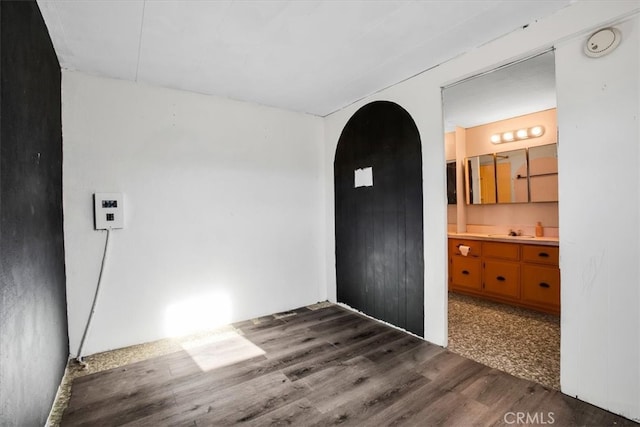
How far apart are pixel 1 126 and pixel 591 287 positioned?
3259 millimetres

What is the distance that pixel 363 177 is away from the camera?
348 centimetres

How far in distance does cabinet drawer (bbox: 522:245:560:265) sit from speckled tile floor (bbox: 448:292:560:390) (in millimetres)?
630

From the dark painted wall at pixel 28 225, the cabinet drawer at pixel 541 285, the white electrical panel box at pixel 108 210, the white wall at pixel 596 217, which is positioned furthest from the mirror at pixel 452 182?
the dark painted wall at pixel 28 225

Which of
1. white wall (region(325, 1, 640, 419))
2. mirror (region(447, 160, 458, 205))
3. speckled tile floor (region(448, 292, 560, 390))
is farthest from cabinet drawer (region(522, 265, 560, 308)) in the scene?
white wall (region(325, 1, 640, 419))

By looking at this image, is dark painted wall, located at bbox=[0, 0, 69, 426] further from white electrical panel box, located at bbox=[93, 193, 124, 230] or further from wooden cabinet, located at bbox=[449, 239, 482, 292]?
wooden cabinet, located at bbox=[449, 239, 482, 292]

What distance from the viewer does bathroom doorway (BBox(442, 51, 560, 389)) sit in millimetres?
2727

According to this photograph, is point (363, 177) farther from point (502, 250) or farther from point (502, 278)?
point (502, 278)

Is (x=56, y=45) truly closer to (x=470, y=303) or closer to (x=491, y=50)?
(x=491, y=50)

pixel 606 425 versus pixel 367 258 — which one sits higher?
pixel 367 258

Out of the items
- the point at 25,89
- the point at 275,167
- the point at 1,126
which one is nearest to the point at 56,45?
the point at 25,89

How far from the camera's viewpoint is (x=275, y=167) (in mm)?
3666

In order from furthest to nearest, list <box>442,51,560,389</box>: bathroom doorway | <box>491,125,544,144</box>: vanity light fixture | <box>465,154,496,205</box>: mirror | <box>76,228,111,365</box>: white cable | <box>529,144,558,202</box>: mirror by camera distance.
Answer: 1. <box>465,154,496,205</box>: mirror
2. <box>491,125,544,144</box>: vanity light fixture
3. <box>529,144,558,202</box>: mirror
4. <box>442,51,560,389</box>: bathroom doorway
5. <box>76,228,111,365</box>: white cable

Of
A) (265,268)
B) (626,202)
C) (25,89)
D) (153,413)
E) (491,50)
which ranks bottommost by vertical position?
(153,413)

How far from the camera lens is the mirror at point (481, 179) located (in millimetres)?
4432
